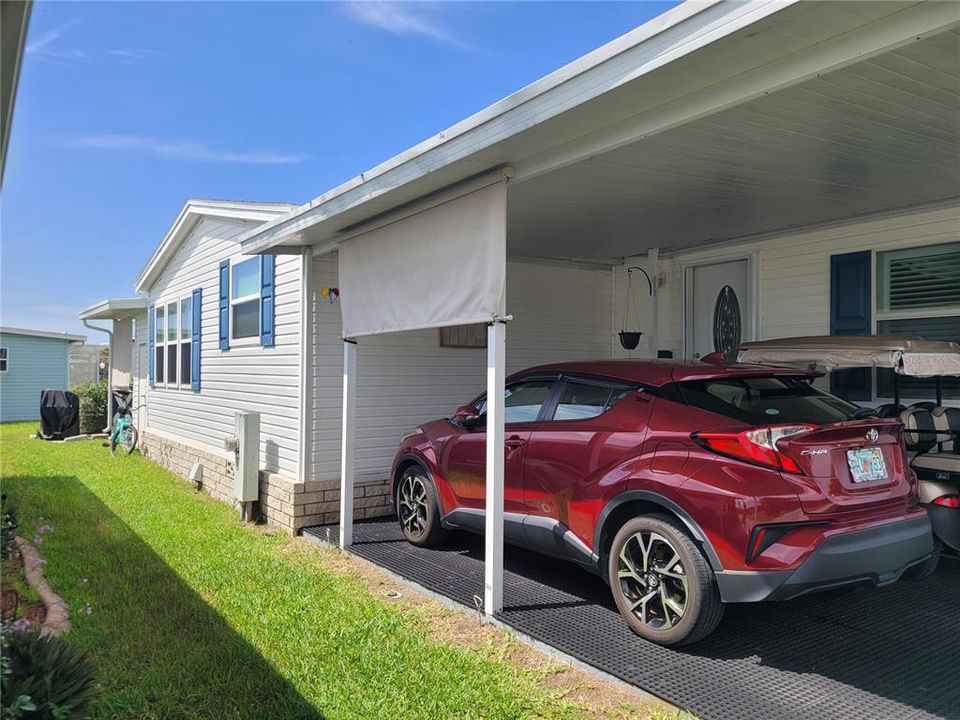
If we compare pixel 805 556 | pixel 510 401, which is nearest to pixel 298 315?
pixel 510 401

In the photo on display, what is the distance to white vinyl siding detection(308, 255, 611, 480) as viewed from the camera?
6820 millimetres

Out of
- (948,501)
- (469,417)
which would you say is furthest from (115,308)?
(948,501)

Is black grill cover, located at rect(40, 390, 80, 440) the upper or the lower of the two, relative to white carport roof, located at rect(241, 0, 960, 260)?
lower

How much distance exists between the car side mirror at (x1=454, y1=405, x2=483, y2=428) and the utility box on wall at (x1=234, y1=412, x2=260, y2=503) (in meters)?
3.11

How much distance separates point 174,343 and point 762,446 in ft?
36.1

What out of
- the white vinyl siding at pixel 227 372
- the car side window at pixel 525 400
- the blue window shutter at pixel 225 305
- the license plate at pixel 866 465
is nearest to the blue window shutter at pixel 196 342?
the white vinyl siding at pixel 227 372

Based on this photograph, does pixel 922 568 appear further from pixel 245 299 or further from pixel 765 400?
pixel 245 299

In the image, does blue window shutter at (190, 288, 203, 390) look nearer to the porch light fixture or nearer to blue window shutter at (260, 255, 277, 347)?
blue window shutter at (260, 255, 277, 347)

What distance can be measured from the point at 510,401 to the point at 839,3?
328 cm

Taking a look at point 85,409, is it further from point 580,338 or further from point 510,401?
point 510,401

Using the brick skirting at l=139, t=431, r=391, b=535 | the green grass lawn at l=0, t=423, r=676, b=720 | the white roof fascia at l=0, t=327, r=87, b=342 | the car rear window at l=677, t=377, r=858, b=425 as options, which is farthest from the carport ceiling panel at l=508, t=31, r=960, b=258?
the white roof fascia at l=0, t=327, r=87, b=342

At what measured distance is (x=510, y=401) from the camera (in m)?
5.02

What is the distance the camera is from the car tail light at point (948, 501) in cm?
403

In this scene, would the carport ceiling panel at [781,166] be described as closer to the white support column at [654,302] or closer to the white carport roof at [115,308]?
the white support column at [654,302]
